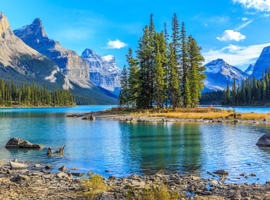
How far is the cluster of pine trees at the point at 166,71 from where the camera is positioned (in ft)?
206

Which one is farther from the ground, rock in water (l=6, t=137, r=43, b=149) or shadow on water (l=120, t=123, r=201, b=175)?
rock in water (l=6, t=137, r=43, b=149)

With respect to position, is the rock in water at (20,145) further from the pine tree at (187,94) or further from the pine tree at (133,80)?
the pine tree at (187,94)

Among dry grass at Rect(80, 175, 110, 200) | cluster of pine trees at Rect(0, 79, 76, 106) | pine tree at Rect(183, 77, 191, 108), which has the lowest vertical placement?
dry grass at Rect(80, 175, 110, 200)

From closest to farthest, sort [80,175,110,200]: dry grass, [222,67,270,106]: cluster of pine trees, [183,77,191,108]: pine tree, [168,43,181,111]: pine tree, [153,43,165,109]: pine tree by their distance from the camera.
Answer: [80,175,110,200]: dry grass
[153,43,165,109]: pine tree
[168,43,181,111]: pine tree
[183,77,191,108]: pine tree
[222,67,270,106]: cluster of pine trees

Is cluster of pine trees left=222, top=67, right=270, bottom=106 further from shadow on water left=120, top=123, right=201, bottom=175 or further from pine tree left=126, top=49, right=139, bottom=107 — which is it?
shadow on water left=120, top=123, right=201, bottom=175

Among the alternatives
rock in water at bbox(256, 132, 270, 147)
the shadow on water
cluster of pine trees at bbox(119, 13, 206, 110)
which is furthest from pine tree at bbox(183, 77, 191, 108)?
rock in water at bbox(256, 132, 270, 147)

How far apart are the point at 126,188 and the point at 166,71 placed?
56462 mm

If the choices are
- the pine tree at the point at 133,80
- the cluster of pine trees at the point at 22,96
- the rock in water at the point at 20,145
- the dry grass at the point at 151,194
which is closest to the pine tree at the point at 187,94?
the pine tree at the point at 133,80

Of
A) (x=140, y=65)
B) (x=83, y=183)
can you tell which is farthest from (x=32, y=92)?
(x=83, y=183)

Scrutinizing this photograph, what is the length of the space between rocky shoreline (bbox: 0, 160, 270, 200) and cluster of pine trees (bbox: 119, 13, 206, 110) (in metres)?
A: 51.1

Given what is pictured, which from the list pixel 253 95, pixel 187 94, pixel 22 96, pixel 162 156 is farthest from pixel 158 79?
pixel 253 95

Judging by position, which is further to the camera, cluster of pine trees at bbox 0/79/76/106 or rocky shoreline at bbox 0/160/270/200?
cluster of pine trees at bbox 0/79/76/106

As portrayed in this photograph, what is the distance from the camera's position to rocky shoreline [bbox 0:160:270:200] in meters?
9.04

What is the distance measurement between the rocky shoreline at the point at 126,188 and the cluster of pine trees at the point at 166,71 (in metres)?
51.1
